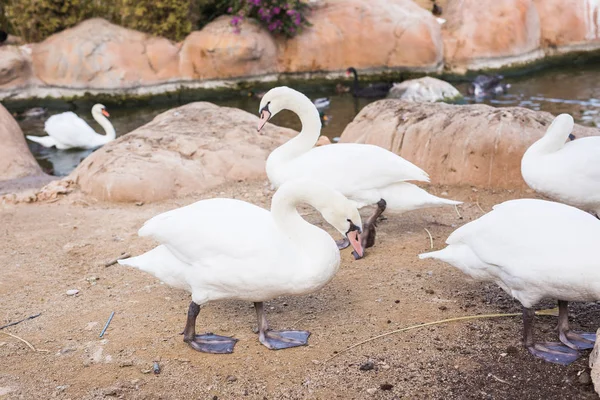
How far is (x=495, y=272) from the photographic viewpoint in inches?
140

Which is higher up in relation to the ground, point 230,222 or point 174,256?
point 230,222

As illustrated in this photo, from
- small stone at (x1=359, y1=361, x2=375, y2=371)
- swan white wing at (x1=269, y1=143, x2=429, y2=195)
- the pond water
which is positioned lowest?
the pond water

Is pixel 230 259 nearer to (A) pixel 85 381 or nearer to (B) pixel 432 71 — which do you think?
(A) pixel 85 381

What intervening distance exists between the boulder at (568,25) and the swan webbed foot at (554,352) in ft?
44.8

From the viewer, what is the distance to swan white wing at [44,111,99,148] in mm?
11039

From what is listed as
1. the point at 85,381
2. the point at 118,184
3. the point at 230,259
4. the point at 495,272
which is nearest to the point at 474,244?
the point at 495,272

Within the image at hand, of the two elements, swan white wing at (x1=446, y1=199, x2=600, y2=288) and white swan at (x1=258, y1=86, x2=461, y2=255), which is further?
white swan at (x1=258, y1=86, x2=461, y2=255)

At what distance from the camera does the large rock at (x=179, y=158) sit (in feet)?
22.3

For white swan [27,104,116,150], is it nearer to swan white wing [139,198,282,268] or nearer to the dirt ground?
the dirt ground

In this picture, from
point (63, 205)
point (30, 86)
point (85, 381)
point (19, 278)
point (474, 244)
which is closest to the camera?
point (85, 381)

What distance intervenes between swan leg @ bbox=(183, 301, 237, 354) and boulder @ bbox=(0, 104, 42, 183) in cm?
510

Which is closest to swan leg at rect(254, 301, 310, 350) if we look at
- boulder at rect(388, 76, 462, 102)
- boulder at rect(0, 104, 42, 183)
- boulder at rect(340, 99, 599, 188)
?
boulder at rect(340, 99, 599, 188)

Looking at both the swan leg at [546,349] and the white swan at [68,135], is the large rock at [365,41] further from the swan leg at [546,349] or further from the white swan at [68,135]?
the swan leg at [546,349]

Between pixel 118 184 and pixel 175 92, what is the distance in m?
7.75
